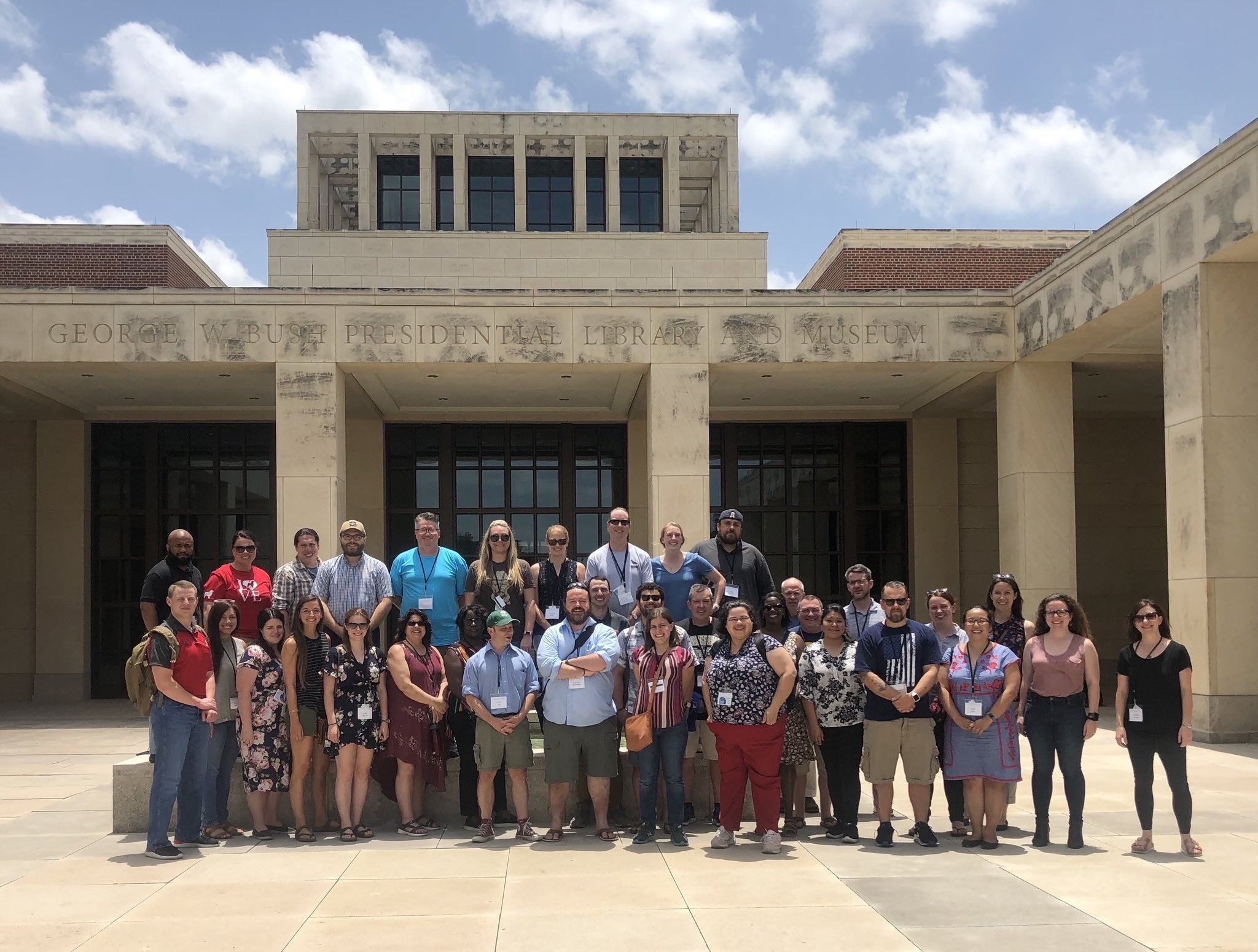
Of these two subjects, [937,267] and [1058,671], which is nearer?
[1058,671]

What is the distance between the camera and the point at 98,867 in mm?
7734

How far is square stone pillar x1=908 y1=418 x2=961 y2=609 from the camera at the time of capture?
2264 cm

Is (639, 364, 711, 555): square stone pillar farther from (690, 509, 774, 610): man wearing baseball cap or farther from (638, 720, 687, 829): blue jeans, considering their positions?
(638, 720, 687, 829): blue jeans

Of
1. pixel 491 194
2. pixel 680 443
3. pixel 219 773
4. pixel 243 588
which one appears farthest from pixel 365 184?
pixel 219 773

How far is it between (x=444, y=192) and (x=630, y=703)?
102 ft

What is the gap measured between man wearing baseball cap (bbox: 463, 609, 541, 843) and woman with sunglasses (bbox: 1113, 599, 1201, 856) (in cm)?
421

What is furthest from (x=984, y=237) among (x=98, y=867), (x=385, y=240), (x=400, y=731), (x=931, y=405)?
(x=98, y=867)

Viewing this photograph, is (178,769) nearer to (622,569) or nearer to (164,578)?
(164,578)

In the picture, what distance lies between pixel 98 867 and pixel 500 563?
11.7ft

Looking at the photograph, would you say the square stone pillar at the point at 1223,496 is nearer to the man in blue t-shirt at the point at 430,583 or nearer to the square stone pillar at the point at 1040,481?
the square stone pillar at the point at 1040,481

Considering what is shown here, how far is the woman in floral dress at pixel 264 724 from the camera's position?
8359 millimetres

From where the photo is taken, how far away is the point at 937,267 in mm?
21844

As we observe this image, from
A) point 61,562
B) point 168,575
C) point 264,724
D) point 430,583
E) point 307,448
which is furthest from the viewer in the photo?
point 61,562

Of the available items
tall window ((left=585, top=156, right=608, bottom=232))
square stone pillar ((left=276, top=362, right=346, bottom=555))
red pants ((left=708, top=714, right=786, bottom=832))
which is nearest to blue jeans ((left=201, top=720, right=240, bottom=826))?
red pants ((left=708, top=714, right=786, bottom=832))
